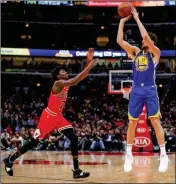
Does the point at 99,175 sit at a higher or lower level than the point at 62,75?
lower

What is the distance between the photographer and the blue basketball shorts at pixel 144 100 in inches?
232

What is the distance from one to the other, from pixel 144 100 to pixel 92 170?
1208 centimetres

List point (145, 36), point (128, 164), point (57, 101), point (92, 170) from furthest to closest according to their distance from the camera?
1. point (92, 170)
2. point (57, 101)
3. point (128, 164)
4. point (145, 36)

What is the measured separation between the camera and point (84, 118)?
29.9 meters

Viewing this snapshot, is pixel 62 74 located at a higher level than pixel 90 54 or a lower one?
lower

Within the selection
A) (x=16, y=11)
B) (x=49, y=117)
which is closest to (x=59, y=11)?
(x=16, y=11)

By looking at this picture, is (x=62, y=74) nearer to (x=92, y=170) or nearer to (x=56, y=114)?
(x=56, y=114)

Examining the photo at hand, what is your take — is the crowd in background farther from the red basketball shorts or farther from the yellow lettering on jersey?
the yellow lettering on jersey

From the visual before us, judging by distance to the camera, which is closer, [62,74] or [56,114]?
[62,74]

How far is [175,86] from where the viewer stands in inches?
1559

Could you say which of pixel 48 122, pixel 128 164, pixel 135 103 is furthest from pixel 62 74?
pixel 128 164

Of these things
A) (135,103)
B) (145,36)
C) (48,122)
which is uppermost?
Answer: (145,36)

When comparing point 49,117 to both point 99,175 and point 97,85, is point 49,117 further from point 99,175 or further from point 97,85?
point 97,85

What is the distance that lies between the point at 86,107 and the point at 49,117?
84.9 ft
